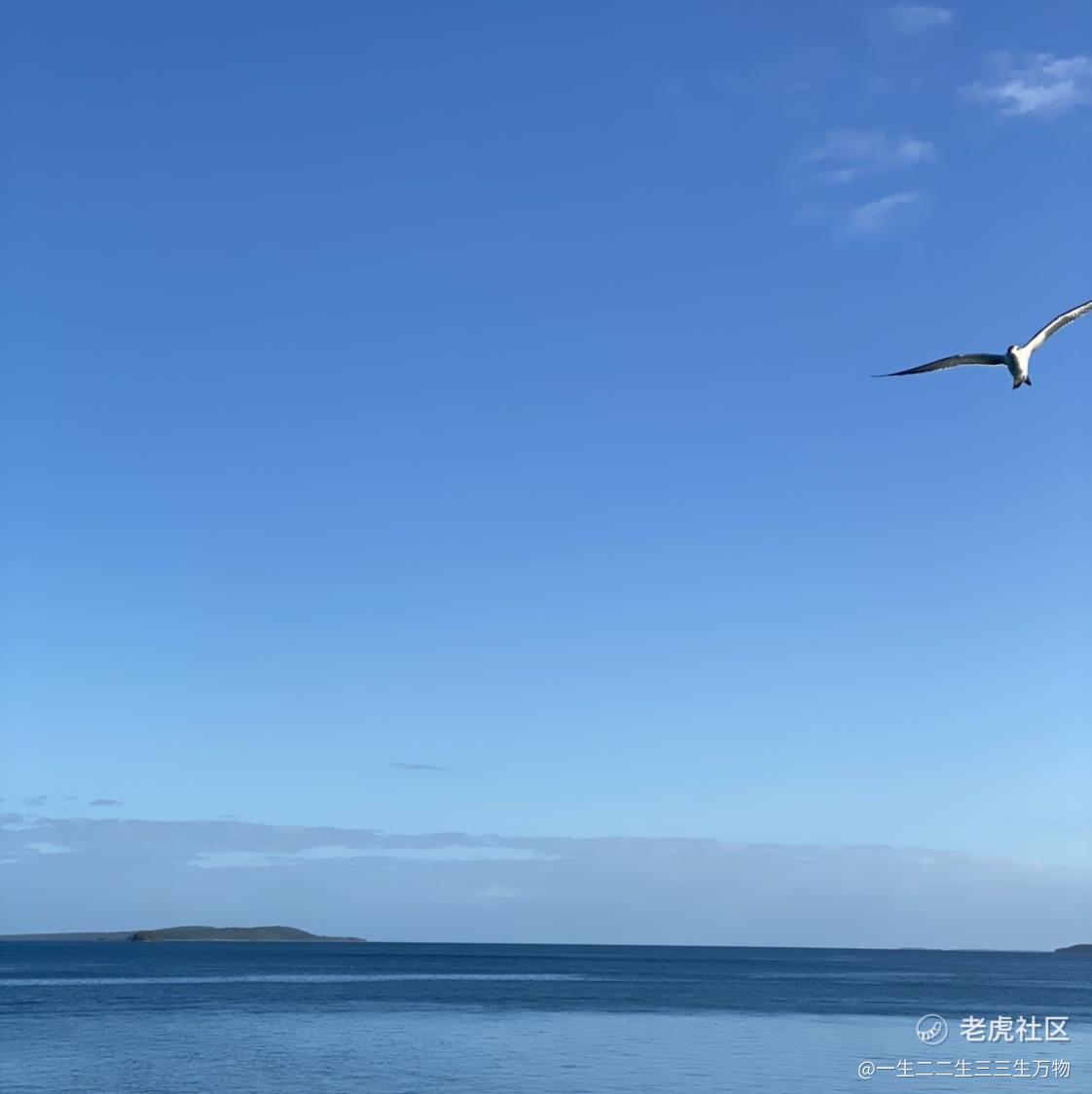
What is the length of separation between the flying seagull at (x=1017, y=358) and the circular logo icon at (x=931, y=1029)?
54.5 m

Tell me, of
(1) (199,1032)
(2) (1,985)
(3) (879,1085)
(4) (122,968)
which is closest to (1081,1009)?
(3) (879,1085)

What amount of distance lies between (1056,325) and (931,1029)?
6332cm

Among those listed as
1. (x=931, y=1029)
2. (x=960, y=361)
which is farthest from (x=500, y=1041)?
(x=960, y=361)

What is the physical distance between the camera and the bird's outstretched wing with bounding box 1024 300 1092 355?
25.3m

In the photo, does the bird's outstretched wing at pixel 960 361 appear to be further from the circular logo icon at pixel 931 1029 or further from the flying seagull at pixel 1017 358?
the circular logo icon at pixel 931 1029

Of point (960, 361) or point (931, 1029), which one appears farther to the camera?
point (931, 1029)

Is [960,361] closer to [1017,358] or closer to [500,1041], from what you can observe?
[1017,358]

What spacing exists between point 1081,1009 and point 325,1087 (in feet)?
250

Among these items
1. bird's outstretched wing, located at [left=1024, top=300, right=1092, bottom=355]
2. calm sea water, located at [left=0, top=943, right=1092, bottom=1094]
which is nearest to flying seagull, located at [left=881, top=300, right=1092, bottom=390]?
bird's outstretched wing, located at [left=1024, top=300, right=1092, bottom=355]

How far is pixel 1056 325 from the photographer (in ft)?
85.8

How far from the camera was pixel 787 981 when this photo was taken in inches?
6102

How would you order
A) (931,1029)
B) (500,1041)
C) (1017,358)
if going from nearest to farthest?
(1017,358), (500,1041), (931,1029)

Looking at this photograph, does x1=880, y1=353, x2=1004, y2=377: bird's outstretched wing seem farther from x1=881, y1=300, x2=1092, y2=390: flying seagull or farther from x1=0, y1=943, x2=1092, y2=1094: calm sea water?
x1=0, y1=943, x2=1092, y2=1094: calm sea water

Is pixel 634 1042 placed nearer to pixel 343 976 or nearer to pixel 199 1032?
pixel 199 1032
